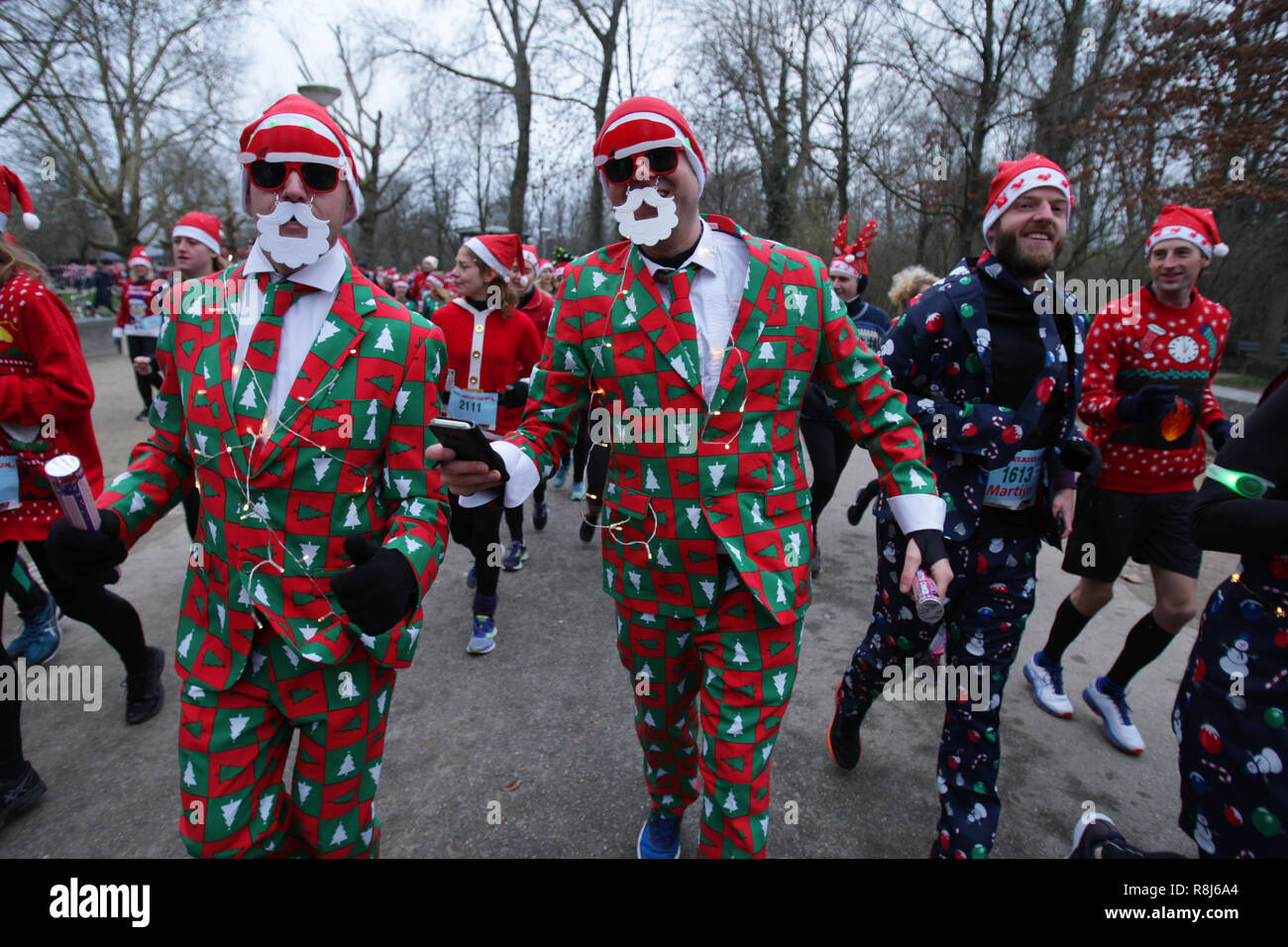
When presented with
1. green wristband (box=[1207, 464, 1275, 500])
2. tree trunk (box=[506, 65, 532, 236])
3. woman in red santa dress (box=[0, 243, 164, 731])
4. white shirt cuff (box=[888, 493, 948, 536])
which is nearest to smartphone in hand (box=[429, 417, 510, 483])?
white shirt cuff (box=[888, 493, 948, 536])

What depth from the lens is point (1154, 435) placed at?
3.23m

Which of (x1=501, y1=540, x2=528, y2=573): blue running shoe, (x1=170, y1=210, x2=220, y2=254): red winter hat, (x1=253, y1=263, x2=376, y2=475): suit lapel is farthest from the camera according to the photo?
(x1=501, y1=540, x2=528, y2=573): blue running shoe

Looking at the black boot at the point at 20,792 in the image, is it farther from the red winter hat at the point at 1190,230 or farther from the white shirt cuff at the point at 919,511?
the red winter hat at the point at 1190,230

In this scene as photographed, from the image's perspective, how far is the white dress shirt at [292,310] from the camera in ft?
5.87

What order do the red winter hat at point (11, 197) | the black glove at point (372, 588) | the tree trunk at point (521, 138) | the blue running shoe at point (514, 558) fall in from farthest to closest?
1. the tree trunk at point (521, 138)
2. the blue running shoe at point (514, 558)
3. the red winter hat at point (11, 197)
4. the black glove at point (372, 588)

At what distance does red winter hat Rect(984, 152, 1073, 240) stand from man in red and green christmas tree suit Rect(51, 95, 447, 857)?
6.67ft

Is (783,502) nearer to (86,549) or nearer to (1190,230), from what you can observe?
(86,549)

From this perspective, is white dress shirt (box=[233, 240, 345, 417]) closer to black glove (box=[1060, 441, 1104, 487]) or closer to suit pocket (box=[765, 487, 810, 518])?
suit pocket (box=[765, 487, 810, 518])

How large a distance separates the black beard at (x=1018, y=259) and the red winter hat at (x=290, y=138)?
7.04ft

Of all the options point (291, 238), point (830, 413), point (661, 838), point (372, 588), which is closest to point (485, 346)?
point (830, 413)

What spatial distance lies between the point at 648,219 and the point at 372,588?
1173 mm

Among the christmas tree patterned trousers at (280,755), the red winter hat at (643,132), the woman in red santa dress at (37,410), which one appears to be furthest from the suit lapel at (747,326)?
the woman in red santa dress at (37,410)

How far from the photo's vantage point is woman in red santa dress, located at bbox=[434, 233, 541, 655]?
438 cm
